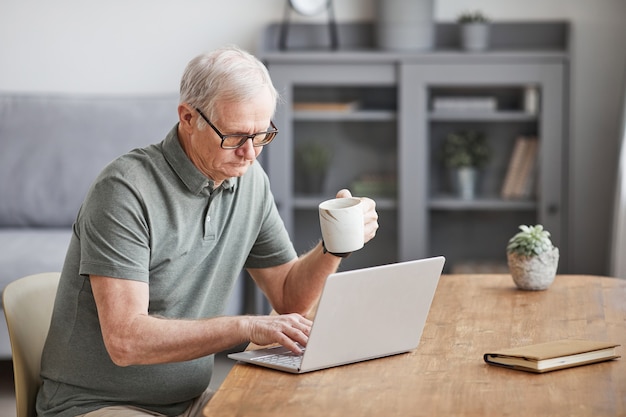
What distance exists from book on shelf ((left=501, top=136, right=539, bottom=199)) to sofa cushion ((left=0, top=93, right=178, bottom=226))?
53.5 inches

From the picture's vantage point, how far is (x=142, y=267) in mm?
1638

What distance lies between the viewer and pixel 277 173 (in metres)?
3.80

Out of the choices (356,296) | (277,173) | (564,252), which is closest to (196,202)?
(356,296)

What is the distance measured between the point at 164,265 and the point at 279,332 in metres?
0.32

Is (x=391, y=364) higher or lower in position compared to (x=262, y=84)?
lower

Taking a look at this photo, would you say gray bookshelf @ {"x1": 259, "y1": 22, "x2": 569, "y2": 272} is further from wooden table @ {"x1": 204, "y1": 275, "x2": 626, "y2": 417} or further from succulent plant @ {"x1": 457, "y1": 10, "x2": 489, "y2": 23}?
wooden table @ {"x1": 204, "y1": 275, "x2": 626, "y2": 417}

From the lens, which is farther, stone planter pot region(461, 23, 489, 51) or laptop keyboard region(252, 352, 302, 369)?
stone planter pot region(461, 23, 489, 51)

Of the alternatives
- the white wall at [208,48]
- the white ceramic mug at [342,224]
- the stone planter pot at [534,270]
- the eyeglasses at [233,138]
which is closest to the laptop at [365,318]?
the white ceramic mug at [342,224]

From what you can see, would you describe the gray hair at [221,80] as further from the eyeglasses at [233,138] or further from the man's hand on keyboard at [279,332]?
the man's hand on keyboard at [279,332]

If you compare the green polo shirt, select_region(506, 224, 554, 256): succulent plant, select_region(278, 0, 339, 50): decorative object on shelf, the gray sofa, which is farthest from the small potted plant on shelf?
the green polo shirt

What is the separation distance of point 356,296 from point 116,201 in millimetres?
491

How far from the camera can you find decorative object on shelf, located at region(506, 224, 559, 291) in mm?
1999

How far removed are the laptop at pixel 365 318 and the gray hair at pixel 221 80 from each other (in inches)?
17.7

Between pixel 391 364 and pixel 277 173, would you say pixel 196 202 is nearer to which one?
pixel 391 364
